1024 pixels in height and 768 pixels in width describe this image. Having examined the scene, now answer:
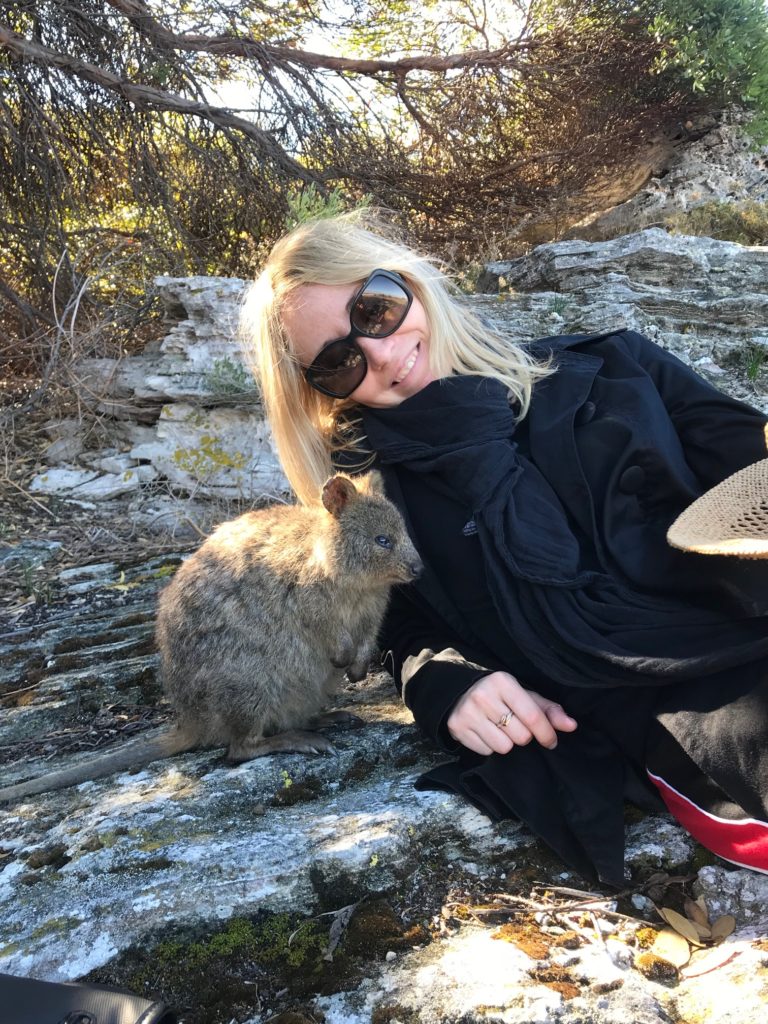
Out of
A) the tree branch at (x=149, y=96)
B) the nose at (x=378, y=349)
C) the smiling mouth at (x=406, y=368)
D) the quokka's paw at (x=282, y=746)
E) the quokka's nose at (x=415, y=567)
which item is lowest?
the quokka's paw at (x=282, y=746)

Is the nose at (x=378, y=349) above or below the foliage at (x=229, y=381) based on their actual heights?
below

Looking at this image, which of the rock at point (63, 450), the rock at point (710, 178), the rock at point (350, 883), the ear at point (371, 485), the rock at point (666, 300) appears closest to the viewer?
the rock at point (350, 883)

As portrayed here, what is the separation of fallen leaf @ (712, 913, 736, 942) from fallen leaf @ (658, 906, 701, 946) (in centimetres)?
4

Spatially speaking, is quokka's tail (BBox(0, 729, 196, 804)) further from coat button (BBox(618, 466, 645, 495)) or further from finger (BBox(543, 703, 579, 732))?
coat button (BBox(618, 466, 645, 495))

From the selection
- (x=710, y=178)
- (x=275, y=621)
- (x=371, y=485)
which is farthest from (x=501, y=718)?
(x=710, y=178)

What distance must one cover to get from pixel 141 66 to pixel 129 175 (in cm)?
99

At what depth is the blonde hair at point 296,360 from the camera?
286 cm

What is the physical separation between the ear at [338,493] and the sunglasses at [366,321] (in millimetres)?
462

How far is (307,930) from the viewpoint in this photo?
6.13 feet

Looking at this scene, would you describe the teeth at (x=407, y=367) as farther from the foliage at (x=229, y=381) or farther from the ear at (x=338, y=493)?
the foliage at (x=229, y=381)

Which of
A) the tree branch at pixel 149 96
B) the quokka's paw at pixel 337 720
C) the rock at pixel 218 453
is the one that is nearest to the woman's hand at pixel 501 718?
the quokka's paw at pixel 337 720

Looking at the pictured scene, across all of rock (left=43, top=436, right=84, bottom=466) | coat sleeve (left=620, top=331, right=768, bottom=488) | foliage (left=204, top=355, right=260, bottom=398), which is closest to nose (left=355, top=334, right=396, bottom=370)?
coat sleeve (left=620, top=331, right=768, bottom=488)

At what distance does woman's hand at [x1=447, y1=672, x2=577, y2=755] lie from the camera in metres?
2.31

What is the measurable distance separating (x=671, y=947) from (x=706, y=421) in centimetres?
166
